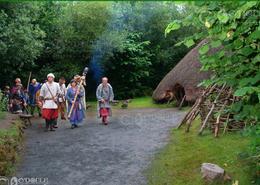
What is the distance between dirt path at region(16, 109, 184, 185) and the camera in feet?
27.1

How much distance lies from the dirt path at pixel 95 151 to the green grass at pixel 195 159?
0.32 metres

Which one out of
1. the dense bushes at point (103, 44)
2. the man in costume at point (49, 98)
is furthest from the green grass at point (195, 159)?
the dense bushes at point (103, 44)

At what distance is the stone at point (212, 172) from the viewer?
24.0 feet

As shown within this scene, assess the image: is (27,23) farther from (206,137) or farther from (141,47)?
(206,137)

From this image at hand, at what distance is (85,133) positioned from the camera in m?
12.4

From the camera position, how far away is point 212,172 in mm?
7375

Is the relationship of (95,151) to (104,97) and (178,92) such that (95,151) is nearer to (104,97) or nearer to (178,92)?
(104,97)

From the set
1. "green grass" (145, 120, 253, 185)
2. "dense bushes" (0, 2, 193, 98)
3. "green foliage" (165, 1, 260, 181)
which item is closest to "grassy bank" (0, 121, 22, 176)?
"green grass" (145, 120, 253, 185)

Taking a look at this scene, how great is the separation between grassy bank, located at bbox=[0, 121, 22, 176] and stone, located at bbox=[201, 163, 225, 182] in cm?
385

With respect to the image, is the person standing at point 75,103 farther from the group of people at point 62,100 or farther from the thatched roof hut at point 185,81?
the thatched roof hut at point 185,81

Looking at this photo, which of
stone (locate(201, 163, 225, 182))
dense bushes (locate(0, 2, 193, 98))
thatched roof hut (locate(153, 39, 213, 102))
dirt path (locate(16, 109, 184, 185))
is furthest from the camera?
dense bushes (locate(0, 2, 193, 98))

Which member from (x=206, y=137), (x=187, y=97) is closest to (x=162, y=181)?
(x=206, y=137)

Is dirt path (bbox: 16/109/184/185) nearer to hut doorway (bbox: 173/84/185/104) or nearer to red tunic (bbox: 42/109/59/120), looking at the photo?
red tunic (bbox: 42/109/59/120)

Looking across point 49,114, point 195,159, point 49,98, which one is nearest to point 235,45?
point 195,159
